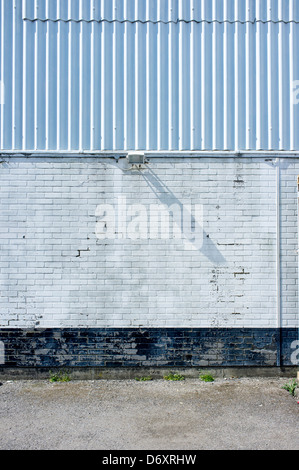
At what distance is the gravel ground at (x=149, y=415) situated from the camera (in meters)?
4.59

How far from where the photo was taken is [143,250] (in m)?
6.66

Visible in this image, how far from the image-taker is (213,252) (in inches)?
263

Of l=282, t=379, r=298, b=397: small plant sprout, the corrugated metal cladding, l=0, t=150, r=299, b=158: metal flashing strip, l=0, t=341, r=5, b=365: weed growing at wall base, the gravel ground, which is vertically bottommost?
the gravel ground

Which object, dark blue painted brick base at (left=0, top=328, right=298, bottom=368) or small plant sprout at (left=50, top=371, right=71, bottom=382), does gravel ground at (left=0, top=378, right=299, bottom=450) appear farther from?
dark blue painted brick base at (left=0, top=328, right=298, bottom=368)

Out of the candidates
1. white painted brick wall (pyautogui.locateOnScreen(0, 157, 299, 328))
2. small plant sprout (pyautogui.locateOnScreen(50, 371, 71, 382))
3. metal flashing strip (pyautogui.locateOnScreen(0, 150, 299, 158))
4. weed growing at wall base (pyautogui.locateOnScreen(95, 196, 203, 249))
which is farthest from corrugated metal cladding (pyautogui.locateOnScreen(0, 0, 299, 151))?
small plant sprout (pyautogui.locateOnScreen(50, 371, 71, 382))

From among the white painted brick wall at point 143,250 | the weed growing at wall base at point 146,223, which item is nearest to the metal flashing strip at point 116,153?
the white painted brick wall at point 143,250

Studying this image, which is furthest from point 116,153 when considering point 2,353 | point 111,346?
point 2,353

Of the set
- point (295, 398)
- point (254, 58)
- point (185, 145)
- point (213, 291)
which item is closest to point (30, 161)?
point (185, 145)

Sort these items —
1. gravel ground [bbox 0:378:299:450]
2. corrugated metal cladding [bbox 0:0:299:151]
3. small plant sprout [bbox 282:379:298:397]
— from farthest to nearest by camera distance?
corrugated metal cladding [bbox 0:0:299:151] < small plant sprout [bbox 282:379:298:397] < gravel ground [bbox 0:378:299:450]

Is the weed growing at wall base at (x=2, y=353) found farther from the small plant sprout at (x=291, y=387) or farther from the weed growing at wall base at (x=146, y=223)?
the small plant sprout at (x=291, y=387)

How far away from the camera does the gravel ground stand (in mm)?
4590

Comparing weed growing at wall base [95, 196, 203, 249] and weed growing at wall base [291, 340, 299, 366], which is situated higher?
weed growing at wall base [95, 196, 203, 249]

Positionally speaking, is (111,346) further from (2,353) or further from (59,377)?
(2,353)

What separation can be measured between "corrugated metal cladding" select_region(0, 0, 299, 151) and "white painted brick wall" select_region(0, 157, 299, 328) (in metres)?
0.45
